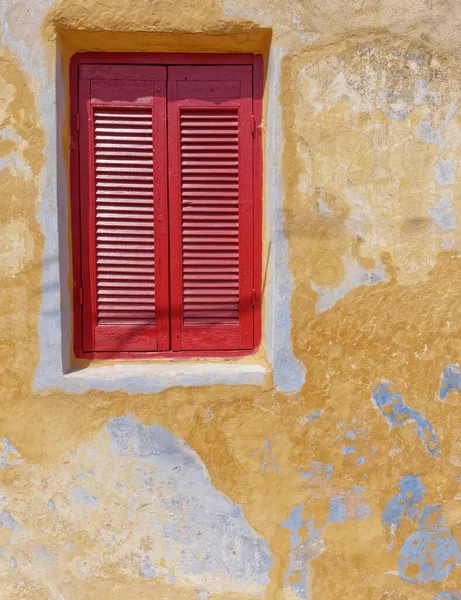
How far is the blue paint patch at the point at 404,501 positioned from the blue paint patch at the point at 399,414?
6.8 inches

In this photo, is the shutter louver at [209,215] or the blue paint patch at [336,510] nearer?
the blue paint patch at [336,510]

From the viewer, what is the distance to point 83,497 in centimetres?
261

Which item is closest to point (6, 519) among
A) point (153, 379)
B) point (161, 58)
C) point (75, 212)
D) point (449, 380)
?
point (153, 379)

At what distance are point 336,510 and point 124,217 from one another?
1.77 metres

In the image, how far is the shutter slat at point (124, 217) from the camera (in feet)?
8.86

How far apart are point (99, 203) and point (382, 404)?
5.59 ft

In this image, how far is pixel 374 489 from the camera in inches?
104

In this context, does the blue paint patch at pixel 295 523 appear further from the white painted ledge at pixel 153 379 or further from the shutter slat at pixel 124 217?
the shutter slat at pixel 124 217

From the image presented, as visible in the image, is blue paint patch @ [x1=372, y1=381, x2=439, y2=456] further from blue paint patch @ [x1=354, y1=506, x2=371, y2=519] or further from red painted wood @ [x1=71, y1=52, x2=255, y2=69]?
red painted wood @ [x1=71, y1=52, x2=255, y2=69]

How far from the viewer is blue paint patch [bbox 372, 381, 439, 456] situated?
262cm

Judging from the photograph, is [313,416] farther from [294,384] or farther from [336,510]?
[336,510]

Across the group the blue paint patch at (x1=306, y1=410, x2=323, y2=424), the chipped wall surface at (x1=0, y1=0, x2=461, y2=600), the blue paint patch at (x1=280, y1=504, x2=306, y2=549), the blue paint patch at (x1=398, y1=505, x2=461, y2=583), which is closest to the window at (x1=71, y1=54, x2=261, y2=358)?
the chipped wall surface at (x1=0, y1=0, x2=461, y2=600)

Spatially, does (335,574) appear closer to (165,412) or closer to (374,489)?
(374,489)

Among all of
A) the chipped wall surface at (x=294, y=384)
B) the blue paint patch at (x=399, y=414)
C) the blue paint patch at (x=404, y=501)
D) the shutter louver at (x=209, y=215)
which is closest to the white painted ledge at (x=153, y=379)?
the chipped wall surface at (x=294, y=384)
